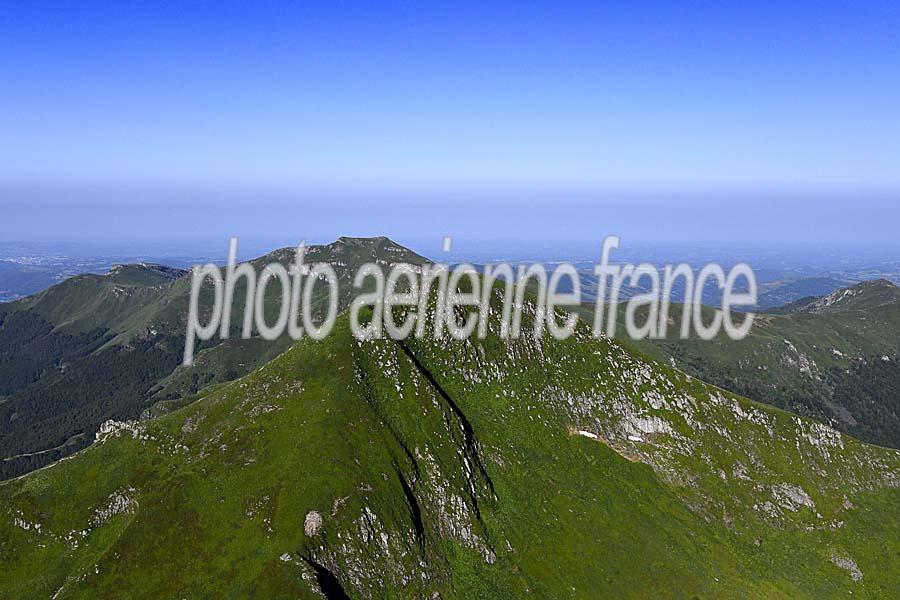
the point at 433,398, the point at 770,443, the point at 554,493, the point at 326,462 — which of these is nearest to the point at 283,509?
the point at 326,462

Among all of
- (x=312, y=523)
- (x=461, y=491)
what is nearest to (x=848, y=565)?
(x=461, y=491)

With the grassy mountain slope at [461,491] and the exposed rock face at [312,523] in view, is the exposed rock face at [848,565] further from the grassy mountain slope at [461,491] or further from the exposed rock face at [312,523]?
the exposed rock face at [312,523]

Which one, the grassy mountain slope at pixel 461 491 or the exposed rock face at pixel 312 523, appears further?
the grassy mountain slope at pixel 461 491

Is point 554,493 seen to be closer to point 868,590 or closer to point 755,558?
point 755,558

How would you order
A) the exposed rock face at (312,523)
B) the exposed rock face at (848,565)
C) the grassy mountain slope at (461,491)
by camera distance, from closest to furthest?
the exposed rock face at (312,523), the grassy mountain slope at (461,491), the exposed rock face at (848,565)

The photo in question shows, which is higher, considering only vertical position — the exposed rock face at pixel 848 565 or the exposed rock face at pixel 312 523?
the exposed rock face at pixel 312 523

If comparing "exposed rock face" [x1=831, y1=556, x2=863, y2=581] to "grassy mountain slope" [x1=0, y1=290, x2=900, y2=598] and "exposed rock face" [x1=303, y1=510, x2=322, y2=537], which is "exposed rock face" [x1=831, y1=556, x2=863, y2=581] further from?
"exposed rock face" [x1=303, y1=510, x2=322, y2=537]

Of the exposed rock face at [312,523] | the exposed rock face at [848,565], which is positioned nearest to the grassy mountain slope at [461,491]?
the exposed rock face at [312,523]
